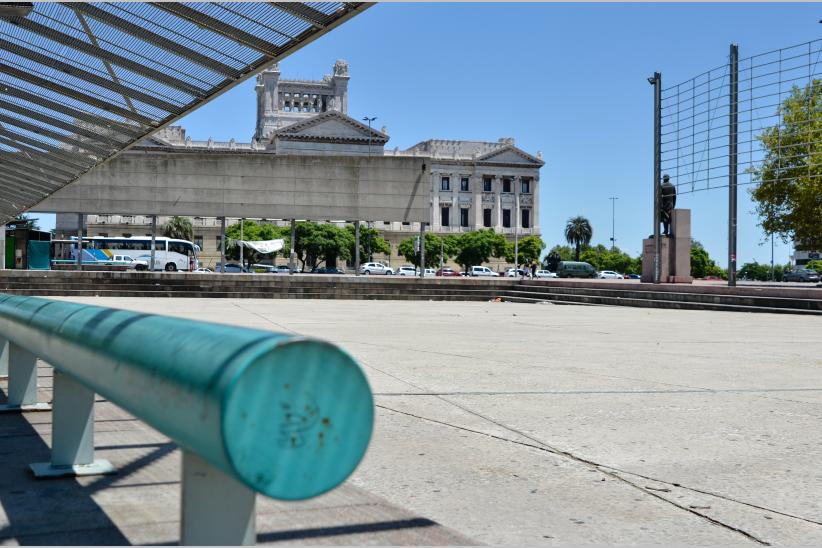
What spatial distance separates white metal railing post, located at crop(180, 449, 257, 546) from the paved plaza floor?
117cm

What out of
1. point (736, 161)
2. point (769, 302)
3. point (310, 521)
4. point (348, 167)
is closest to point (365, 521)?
point (310, 521)

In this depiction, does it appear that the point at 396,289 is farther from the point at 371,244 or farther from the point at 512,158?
A: the point at 512,158

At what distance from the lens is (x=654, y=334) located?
45.9 ft

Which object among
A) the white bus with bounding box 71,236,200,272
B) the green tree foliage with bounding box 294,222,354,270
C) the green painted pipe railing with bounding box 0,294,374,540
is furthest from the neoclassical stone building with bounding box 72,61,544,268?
the green painted pipe railing with bounding box 0,294,374,540

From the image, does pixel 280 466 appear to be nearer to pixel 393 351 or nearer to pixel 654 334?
pixel 393 351

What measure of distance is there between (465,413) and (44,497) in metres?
3.14

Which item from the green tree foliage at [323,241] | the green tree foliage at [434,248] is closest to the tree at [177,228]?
the green tree foliage at [323,241]

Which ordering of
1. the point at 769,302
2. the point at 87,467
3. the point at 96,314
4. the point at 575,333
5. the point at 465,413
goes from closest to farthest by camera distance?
the point at 96,314 < the point at 87,467 < the point at 465,413 < the point at 575,333 < the point at 769,302

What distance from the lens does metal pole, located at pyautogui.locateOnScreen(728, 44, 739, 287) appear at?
28.3m

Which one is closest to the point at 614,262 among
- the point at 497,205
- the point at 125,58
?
the point at 497,205

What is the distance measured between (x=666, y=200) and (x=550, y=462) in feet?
100

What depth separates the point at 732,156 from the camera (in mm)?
28453

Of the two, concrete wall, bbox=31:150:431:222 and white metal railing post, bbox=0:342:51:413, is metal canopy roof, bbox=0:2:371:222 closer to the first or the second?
white metal railing post, bbox=0:342:51:413

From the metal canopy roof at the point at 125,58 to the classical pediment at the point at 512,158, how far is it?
362ft
